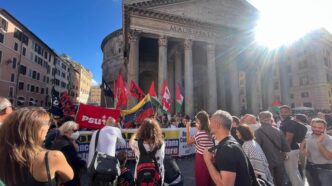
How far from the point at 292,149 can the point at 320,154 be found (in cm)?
80

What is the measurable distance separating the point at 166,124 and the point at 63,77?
54083 mm

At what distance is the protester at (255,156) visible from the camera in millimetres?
3217

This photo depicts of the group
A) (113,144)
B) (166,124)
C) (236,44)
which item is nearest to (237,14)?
(236,44)

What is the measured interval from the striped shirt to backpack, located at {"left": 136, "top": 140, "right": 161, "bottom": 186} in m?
1.15

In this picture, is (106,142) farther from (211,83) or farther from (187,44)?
(211,83)

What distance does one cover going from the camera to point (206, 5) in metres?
23.5

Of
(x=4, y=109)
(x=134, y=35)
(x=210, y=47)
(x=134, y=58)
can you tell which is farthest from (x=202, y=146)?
(x=210, y=47)

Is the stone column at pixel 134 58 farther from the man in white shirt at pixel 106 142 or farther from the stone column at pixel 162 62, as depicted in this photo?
the man in white shirt at pixel 106 142

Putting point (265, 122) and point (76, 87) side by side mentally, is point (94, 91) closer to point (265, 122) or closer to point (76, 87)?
point (76, 87)

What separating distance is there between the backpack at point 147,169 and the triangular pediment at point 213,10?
1935 cm

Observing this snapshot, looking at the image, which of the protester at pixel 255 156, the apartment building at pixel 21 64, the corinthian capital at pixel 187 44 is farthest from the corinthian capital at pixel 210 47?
the apartment building at pixel 21 64

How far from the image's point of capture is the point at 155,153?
346cm

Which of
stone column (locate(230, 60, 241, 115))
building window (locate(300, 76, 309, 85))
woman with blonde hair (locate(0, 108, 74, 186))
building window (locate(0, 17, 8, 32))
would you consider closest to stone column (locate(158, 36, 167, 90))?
stone column (locate(230, 60, 241, 115))

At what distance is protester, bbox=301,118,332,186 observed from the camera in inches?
163
